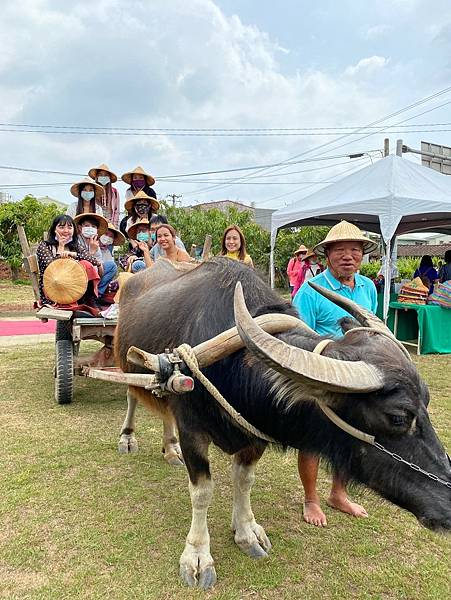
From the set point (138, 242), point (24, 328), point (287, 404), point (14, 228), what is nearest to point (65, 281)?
point (138, 242)

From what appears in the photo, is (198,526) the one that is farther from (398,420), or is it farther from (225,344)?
(398,420)

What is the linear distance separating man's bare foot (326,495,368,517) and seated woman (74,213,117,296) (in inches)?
128

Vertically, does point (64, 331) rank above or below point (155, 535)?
above

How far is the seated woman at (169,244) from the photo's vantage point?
456cm

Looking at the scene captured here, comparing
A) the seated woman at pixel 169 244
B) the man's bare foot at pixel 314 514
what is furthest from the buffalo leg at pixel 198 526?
the seated woman at pixel 169 244

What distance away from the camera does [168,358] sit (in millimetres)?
2045

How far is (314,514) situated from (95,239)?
3.88m

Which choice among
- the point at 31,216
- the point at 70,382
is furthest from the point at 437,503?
the point at 31,216

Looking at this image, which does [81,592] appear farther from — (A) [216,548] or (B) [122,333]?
(B) [122,333]

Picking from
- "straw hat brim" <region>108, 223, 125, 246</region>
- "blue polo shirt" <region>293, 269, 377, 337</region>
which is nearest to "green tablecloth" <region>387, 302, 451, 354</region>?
"straw hat brim" <region>108, 223, 125, 246</region>

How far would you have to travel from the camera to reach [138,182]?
6809 millimetres

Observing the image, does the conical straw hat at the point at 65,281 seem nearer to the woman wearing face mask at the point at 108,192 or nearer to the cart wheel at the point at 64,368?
the cart wheel at the point at 64,368

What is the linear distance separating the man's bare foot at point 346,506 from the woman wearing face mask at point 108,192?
15.9 feet

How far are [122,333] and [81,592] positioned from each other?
1.62 m
